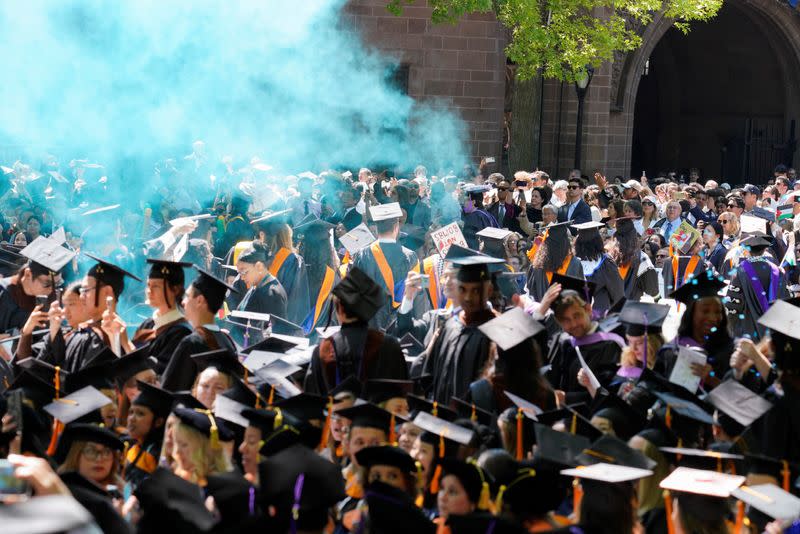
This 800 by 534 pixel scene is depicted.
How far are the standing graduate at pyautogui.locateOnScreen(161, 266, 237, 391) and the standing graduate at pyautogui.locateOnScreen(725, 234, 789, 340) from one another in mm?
5435

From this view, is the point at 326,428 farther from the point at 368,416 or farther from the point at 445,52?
the point at 445,52

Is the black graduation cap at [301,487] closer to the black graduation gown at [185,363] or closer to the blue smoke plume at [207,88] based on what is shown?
the black graduation gown at [185,363]

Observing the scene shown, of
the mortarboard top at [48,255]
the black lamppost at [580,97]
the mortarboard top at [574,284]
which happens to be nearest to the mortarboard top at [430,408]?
Result: the mortarboard top at [574,284]

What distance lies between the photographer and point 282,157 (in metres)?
23.0

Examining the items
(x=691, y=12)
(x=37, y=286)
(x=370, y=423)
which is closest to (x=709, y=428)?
(x=370, y=423)

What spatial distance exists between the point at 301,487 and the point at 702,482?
1656mm

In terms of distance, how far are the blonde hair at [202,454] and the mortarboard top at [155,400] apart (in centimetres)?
57

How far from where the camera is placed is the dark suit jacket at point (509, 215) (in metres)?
16.9

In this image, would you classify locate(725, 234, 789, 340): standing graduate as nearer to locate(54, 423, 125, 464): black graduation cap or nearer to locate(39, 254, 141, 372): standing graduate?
locate(39, 254, 141, 372): standing graduate

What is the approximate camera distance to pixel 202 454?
6047 millimetres

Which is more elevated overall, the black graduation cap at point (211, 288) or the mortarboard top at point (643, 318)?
the black graduation cap at point (211, 288)

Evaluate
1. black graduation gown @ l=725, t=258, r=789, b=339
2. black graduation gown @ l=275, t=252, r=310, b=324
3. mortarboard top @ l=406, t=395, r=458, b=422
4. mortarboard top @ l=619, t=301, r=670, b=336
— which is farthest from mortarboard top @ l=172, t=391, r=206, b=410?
black graduation gown @ l=725, t=258, r=789, b=339

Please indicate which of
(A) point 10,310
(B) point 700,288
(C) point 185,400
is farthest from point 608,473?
(A) point 10,310

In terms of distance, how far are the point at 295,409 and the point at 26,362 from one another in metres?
1.75
